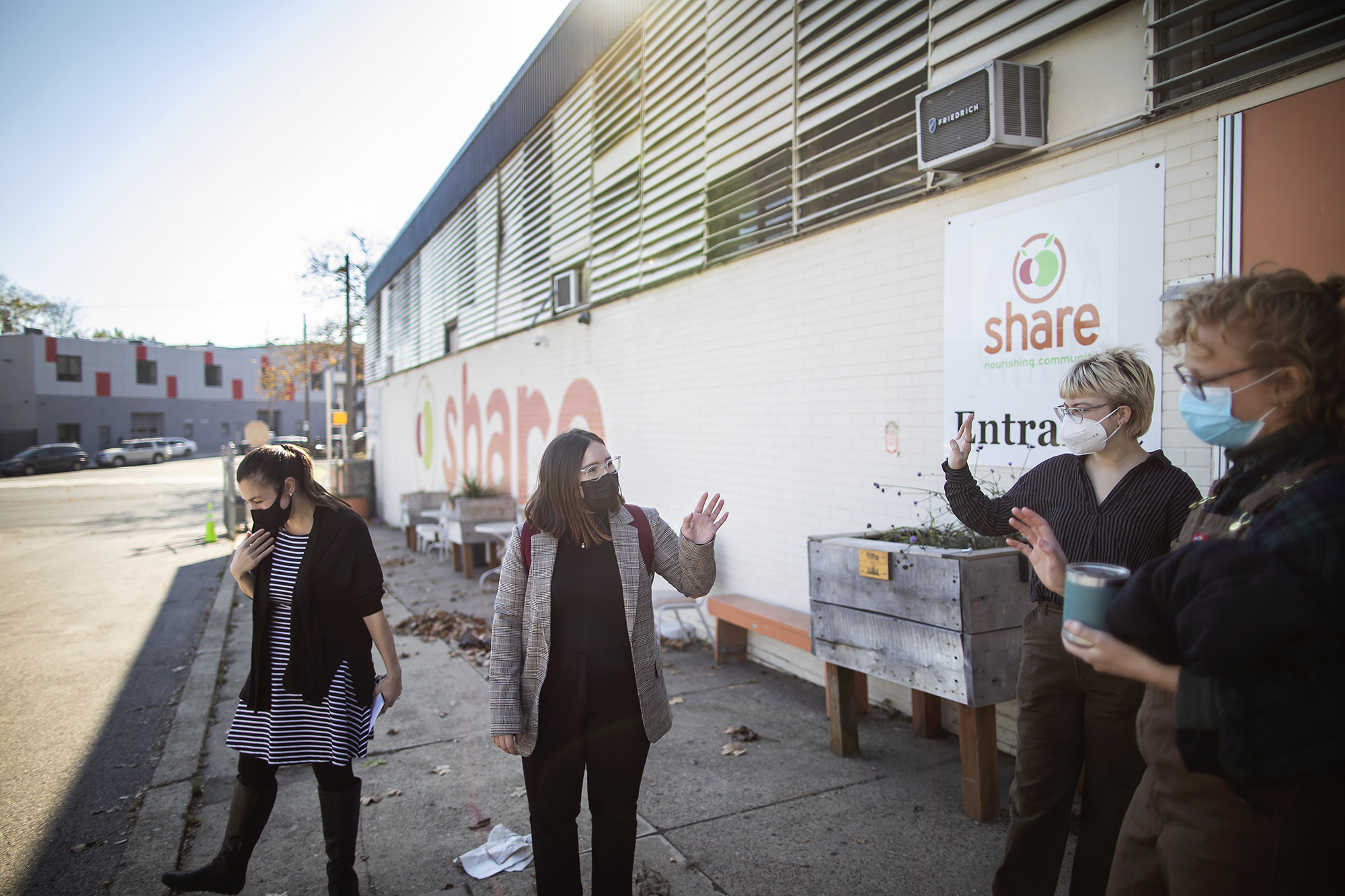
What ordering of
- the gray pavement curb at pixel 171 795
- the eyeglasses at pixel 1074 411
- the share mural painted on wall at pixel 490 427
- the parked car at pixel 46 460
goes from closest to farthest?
the eyeglasses at pixel 1074 411 < the gray pavement curb at pixel 171 795 < the share mural painted on wall at pixel 490 427 < the parked car at pixel 46 460

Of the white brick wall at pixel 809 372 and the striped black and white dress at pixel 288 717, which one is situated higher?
the white brick wall at pixel 809 372

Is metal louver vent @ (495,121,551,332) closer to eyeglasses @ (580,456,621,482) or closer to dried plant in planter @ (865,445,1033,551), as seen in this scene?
dried plant in planter @ (865,445,1033,551)

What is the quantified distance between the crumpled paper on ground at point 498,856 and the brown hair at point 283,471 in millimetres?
1774

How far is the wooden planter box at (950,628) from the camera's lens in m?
3.75

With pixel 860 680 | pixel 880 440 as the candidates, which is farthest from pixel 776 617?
pixel 880 440

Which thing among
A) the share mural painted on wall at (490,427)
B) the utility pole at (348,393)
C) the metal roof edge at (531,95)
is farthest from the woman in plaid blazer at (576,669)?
the utility pole at (348,393)

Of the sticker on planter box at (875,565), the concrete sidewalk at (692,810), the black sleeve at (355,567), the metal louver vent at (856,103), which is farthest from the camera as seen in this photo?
the metal louver vent at (856,103)

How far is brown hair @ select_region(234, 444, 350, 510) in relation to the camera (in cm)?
320

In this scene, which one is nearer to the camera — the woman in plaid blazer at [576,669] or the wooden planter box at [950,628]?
the woman in plaid blazer at [576,669]

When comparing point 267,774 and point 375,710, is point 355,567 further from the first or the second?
point 267,774

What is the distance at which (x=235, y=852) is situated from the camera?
323cm

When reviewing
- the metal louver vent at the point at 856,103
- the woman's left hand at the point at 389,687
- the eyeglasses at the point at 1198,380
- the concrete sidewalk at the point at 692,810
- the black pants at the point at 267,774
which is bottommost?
the concrete sidewalk at the point at 692,810

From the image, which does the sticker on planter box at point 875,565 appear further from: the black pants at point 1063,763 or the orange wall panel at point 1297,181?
the orange wall panel at point 1297,181

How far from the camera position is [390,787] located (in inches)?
176
